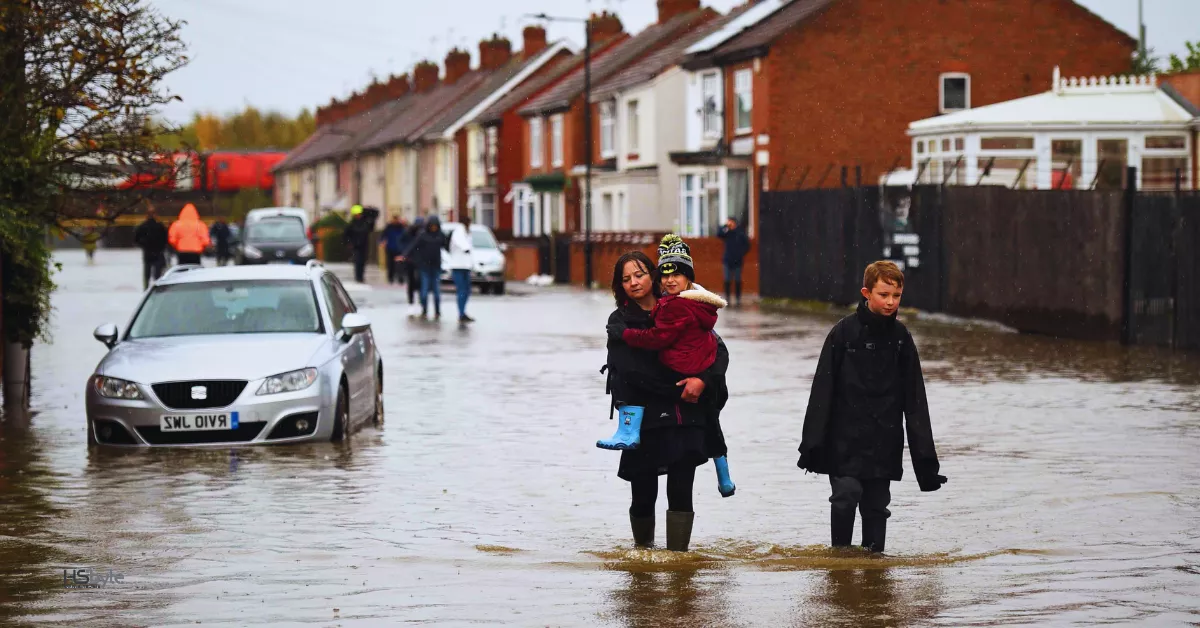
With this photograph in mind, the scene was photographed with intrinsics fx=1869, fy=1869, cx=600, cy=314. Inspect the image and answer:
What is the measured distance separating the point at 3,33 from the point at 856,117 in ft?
105

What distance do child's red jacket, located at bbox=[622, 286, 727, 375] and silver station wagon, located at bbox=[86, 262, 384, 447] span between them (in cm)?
530

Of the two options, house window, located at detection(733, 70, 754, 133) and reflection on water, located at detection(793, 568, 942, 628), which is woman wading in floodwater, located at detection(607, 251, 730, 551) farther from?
house window, located at detection(733, 70, 754, 133)

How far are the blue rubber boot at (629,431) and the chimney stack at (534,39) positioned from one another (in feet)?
241

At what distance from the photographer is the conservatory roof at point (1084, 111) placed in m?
39.0

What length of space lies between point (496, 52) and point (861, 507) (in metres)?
82.1

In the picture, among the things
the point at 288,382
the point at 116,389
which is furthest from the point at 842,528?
the point at 116,389

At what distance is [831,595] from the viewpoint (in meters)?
7.80

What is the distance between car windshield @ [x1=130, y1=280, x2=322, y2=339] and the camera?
1441cm

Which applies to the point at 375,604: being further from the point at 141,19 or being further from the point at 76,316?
the point at 76,316

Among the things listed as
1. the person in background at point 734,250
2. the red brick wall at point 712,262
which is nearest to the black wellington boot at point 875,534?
the person in background at point 734,250

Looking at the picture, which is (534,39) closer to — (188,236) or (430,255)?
(188,236)

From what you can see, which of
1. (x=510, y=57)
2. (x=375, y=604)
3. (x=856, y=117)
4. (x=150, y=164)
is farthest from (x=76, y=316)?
(x=510, y=57)

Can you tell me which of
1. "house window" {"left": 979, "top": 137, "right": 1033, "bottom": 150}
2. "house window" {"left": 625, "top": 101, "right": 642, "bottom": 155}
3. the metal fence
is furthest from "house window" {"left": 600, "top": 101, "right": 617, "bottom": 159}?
the metal fence

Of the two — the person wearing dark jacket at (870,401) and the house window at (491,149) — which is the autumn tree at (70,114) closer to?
the person wearing dark jacket at (870,401)
